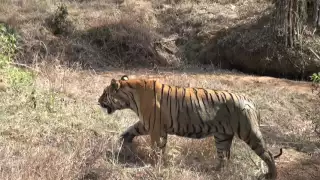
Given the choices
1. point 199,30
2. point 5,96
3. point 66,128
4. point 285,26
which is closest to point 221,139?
point 66,128

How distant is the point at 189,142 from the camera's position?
633 cm

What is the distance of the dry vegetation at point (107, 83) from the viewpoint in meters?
5.43

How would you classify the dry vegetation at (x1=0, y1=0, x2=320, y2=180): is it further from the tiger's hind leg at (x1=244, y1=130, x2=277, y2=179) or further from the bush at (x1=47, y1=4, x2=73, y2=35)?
the tiger's hind leg at (x1=244, y1=130, x2=277, y2=179)

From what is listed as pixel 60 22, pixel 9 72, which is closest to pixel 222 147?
pixel 9 72

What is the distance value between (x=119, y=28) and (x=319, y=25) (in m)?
5.14

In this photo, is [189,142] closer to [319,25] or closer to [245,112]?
[245,112]

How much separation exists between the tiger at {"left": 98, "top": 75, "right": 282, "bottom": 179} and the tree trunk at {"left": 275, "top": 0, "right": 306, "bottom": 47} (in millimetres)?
6655

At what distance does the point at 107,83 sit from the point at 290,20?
479 centimetres

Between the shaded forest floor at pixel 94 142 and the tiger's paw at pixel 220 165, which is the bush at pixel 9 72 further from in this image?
the tiger's paw at pixel 220 165

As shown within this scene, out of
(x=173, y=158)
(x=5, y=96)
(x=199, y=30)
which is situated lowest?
(x=173, y=158)

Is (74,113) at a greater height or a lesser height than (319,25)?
lesser

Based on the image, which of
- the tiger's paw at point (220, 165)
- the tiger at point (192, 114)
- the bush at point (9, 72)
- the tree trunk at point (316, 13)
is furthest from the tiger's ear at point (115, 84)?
the tree trunk at point (316, 13)

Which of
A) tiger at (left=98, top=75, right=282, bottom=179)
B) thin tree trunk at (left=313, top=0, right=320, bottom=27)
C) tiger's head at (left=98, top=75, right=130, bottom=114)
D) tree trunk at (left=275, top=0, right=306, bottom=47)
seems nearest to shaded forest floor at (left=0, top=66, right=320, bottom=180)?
tiger at (left=98, top=75, right=282, bottom=179)

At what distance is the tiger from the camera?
18.9ft
